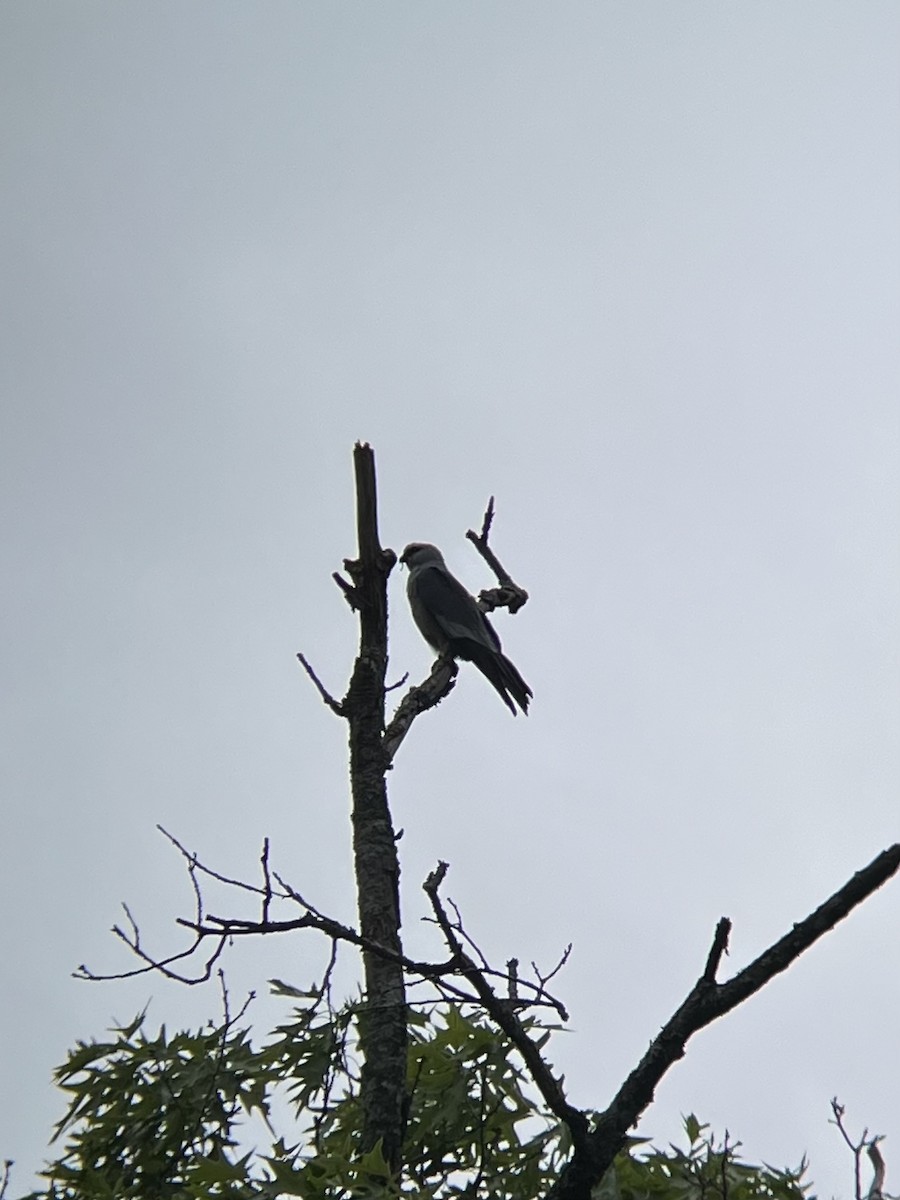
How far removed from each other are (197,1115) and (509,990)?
5.00 ft

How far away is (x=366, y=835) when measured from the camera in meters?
4.68

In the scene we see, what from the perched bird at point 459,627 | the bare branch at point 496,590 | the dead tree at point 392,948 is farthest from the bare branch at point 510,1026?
the perched bird at point 459,627

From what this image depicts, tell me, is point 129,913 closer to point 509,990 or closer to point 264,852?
point 264,852

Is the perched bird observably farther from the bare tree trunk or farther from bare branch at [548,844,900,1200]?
bare branch at [548,844,900,1200]

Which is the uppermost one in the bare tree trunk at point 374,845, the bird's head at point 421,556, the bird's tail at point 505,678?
the bird's head at point 421,556

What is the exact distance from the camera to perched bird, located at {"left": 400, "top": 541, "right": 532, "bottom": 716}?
10.2 metres

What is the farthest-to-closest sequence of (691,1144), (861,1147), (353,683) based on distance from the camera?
(353,683)
(691,1144)
(861,1147)

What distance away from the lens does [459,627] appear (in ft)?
33.8

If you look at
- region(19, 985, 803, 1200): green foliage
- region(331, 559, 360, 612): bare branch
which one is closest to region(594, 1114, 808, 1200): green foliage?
region(19, 985, 803, 1200): green foliage

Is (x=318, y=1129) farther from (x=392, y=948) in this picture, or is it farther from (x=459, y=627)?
(x=459, y=627)

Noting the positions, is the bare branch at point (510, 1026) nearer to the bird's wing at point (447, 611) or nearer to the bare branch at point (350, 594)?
the bare branch at point (350, 594)

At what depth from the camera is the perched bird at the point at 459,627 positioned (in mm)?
10164

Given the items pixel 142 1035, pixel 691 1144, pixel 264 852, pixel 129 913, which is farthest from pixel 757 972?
pixel 142 1035

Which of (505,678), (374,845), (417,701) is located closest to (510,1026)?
(374,845)
